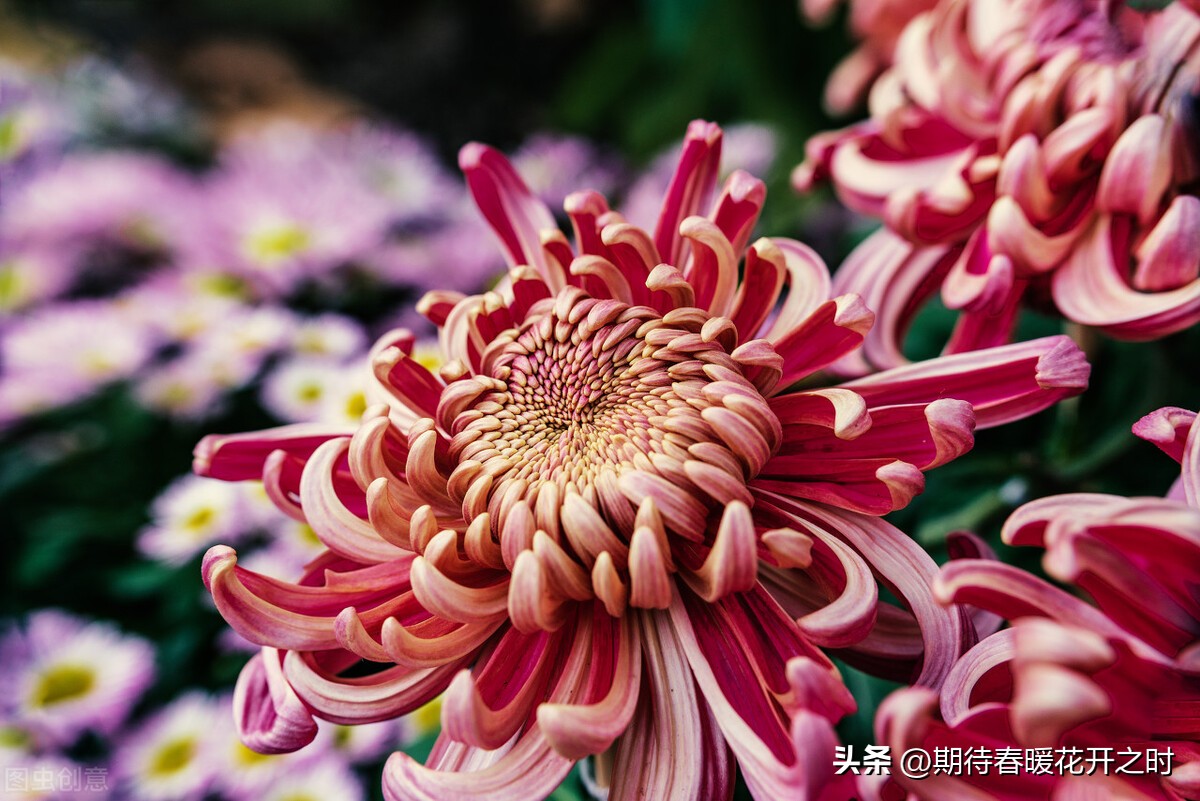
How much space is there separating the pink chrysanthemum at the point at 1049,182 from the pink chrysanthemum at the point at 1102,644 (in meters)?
0.12

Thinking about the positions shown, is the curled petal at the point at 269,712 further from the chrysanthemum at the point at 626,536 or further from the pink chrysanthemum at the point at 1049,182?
the pink chrysanthemum at the point at 1049,182

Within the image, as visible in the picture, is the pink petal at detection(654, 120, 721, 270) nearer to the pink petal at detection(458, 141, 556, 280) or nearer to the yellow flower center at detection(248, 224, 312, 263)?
the pink petal at detection(458, 141, 556, 280)

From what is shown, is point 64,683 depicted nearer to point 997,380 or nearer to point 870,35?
point 997,380

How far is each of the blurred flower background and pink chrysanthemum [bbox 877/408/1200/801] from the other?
150mm

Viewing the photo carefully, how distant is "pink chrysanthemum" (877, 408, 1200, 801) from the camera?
0.29m

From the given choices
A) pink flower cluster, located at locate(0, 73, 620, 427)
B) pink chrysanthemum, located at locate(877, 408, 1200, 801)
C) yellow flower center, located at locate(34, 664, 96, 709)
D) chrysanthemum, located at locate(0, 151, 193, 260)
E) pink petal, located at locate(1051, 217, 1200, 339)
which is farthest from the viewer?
chrysanthemum, located at locate(0, 151, 193, 260)

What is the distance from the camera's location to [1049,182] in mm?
462

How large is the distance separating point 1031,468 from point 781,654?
33cm

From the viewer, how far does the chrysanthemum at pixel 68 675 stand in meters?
0.67

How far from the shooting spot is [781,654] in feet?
1.18

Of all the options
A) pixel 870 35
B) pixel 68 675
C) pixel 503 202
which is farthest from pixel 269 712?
pixel 870 35

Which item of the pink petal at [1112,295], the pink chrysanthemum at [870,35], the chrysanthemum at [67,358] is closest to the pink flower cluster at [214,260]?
the chrysanthemum at [67,358]

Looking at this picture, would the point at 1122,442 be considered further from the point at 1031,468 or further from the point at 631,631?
the point at 631,631

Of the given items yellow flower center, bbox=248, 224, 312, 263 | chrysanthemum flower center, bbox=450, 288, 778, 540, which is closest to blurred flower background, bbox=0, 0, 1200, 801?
yellow flower center, bbox=248, 224, 312, 263
